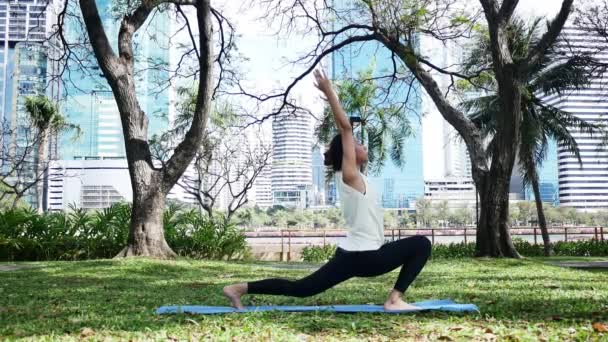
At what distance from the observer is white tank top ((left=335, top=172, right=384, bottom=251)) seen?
13.0 feet

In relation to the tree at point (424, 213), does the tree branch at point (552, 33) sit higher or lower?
higher

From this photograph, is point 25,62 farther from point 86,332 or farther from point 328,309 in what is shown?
point 328,309

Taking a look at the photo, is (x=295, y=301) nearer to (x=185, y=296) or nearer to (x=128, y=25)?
(x=185, y=296)

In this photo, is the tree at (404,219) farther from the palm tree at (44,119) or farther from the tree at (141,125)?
the tree at (141,125)

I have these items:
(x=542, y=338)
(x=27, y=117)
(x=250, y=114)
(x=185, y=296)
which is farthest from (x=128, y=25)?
(x=27, y=117)

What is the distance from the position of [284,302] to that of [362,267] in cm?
168

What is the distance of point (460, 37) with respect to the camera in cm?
1442

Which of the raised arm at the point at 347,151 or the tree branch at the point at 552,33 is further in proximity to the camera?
the tree branch at the point at 552,33

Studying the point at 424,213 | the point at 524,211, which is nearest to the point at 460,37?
the point at 524,211

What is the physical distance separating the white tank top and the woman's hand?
664 millimetres

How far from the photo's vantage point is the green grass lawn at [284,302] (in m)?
3.69

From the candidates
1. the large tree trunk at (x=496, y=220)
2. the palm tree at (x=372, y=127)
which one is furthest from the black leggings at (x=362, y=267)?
the palm tree at (x=372, y=127)

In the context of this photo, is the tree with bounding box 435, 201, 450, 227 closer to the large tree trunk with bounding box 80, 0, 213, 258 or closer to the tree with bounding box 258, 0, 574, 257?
the tree with bounding box 258, 0, 574, 257

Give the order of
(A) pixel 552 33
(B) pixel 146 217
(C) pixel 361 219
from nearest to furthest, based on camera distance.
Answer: (C) pixel 361 219 < (A) pixel 552 33 < (B) pixel 146 217
